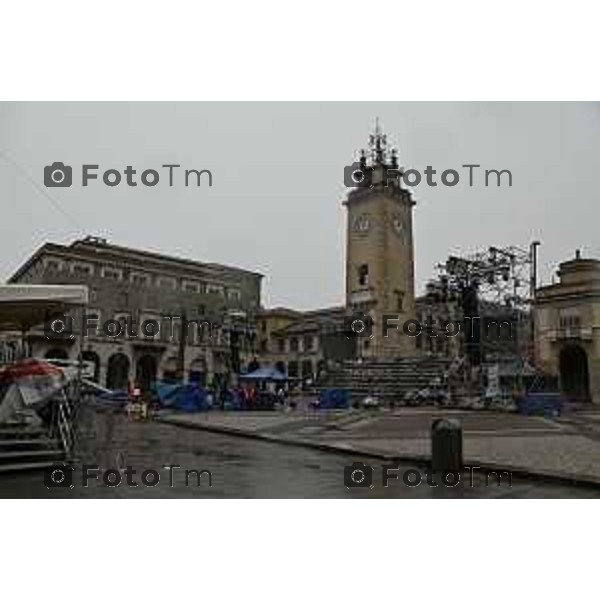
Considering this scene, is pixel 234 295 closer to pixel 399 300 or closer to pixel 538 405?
pixel 399 300

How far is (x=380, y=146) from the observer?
911 cm

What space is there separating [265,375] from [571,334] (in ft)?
61.8

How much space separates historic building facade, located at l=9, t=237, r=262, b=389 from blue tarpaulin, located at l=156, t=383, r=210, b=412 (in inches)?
132

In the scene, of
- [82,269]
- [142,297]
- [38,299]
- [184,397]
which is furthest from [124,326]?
[184,397]

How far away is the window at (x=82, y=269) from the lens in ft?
41.1

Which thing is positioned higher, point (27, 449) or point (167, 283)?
point (167, 283)

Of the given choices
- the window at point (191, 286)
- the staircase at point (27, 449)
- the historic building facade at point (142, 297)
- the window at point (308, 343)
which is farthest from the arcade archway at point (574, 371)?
the staircase at point (27, 449)

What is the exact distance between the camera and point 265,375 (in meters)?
21.3

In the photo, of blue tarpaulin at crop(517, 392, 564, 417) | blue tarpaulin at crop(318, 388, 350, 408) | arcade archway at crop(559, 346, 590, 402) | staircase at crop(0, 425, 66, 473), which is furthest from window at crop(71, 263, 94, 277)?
arcade archway at crop(559, 346, 590, 402)

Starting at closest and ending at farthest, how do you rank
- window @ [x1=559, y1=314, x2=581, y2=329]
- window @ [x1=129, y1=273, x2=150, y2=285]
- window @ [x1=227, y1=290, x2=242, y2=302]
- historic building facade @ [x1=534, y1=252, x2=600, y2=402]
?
1. window @ [x1=227, y1=290, x2=242, y2=302]
2. window @ [x1=129, y1=273, x2=150, y2=285]
3. historic building facade @ [x1=534, y1=252, x2=600, y2=402]
4. window @ [x1=559, y1=314, x2=581, y2=329]

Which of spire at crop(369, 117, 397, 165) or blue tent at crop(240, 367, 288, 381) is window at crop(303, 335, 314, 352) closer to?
blue tent at crop(240, 367, 288, 381)

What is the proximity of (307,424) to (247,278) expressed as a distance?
6536 mm

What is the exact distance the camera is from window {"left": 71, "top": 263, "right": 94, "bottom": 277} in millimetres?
12538
